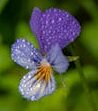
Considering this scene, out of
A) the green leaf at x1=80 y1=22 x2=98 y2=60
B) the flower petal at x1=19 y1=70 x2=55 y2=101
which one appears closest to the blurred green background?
the green leaf at x1=80 y1=22 x2=98 y2=60

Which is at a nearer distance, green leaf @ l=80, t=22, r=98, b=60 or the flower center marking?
the flower center marking

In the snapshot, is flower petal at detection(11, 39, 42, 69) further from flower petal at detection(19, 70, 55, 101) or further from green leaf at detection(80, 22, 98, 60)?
green leaf at detection(80, 22, 98, 60)

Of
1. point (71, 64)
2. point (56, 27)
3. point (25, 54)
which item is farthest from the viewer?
point (71, 64)

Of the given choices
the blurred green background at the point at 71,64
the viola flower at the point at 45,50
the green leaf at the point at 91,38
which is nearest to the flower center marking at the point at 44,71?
the viola flower at the point at 45,50

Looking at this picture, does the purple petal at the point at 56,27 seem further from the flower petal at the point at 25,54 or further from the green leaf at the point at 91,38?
the green leaf at the point at 91,38

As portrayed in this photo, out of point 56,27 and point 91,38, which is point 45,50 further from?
point 91,38

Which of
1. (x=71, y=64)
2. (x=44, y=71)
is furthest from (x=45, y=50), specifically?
(x=71, y=64)

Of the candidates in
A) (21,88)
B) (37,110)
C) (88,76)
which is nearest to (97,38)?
(88,76)
